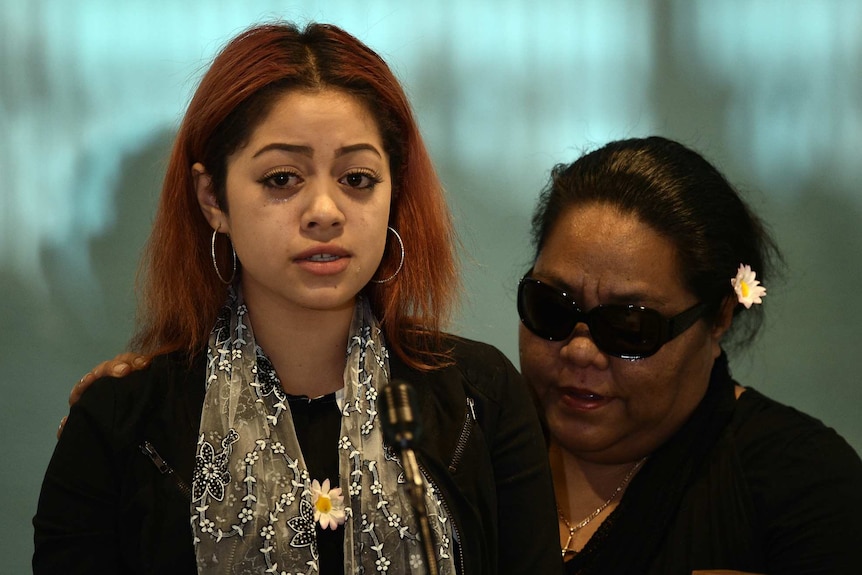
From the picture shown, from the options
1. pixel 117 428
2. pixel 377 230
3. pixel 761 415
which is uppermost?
pixel 377 230

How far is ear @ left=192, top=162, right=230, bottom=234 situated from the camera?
163cm

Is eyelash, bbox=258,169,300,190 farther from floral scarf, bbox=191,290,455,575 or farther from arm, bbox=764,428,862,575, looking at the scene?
arm, bbox=764,428,862,575

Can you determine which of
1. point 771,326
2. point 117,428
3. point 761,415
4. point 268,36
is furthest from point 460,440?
point 771,326

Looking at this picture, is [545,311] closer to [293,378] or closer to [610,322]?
[610,322]

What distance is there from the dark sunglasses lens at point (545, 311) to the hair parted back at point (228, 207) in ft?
1.06

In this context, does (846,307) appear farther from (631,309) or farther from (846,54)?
(631,309)

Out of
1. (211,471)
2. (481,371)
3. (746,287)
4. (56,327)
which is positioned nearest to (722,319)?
(746,287)

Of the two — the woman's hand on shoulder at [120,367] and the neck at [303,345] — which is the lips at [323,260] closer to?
the neck at [303,345]

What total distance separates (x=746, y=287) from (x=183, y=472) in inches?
45.7

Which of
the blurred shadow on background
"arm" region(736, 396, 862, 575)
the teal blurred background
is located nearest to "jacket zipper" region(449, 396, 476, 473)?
"arm" region(736, 396, 862, 575)

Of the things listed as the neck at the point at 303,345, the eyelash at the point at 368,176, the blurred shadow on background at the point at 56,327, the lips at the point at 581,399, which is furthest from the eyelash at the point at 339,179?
the blurred shadow on background at the point at 56,327

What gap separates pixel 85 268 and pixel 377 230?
1443 millimetres

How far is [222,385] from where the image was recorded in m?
1.64

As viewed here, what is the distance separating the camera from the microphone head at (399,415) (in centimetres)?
112
